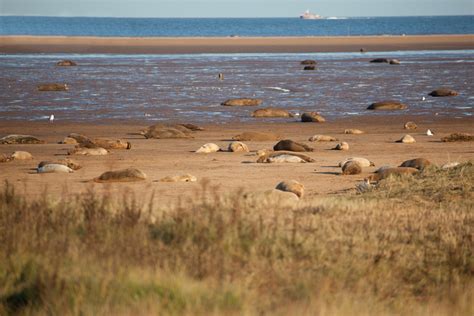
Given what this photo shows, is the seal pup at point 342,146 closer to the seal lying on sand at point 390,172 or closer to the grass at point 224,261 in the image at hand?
the seal lying on sand at point 390,172

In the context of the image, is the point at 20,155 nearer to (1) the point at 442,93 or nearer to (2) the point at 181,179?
(2) the point at 181,179

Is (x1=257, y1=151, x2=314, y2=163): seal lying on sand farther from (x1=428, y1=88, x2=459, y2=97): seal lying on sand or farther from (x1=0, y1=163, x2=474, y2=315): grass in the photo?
(x1=428, y1=88, x2=459, y2=97): seal lying on sand

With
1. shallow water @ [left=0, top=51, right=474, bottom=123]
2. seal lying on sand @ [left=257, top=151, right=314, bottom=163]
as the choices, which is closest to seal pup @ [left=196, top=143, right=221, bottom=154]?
seal lying on sand @ [left=257, top=151, right=314, bottom=163]

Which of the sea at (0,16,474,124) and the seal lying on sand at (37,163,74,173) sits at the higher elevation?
the seal lying on sand at (37,163,74,173)

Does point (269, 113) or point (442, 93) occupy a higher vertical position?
point (269, 113)

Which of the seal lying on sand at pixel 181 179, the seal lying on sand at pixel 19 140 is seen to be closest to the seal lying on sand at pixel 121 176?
the seal lying on sand at pixel 181 179

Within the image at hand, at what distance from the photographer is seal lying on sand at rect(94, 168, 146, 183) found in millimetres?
14781

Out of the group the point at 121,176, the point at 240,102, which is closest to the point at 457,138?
the point at 121,176

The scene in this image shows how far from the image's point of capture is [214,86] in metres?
38.8

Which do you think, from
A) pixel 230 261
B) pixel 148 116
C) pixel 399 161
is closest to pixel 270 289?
pixel 230 261

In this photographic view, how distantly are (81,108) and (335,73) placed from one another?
19824 mm

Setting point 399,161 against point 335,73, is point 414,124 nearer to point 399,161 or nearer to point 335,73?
point 399,161

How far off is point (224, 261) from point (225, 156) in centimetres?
1096

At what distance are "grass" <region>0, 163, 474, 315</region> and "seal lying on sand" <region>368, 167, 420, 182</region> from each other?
4.46 meters
